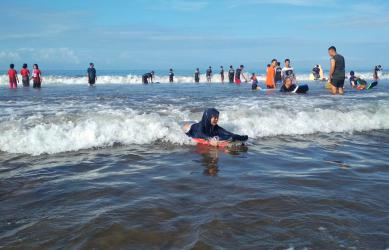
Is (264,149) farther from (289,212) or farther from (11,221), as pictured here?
(11,221)

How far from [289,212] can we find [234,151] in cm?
331

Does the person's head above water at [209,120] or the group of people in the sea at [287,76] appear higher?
the group of people in the sea at [287,76]

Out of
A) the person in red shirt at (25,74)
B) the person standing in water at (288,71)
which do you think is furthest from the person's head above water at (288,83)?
the person in red shirt at (25,74)

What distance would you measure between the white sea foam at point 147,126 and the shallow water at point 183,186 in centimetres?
4

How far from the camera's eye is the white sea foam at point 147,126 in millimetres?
7934

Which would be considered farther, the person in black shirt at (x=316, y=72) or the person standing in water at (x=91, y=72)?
the person in black shirt at (x=316, y=72)

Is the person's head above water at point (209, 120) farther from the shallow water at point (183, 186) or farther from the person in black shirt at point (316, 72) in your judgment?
the person in black shirt at point (316, 72)

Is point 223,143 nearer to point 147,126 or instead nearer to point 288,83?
point 147,126

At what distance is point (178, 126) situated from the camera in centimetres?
912

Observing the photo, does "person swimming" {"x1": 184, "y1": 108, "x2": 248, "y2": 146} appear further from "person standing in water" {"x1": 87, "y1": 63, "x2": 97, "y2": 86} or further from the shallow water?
"person standing in water" {"x1": 87, "y1": 63, "x2": 97, "y2": 86}

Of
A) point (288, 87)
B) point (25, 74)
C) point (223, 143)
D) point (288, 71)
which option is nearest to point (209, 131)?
point (223, 143)

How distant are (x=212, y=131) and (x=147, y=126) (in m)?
1.74

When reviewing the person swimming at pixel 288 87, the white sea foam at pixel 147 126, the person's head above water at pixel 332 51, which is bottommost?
the white sea foam at pixel 147 126

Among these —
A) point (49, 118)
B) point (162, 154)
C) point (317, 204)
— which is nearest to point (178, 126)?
point (162, 154)
